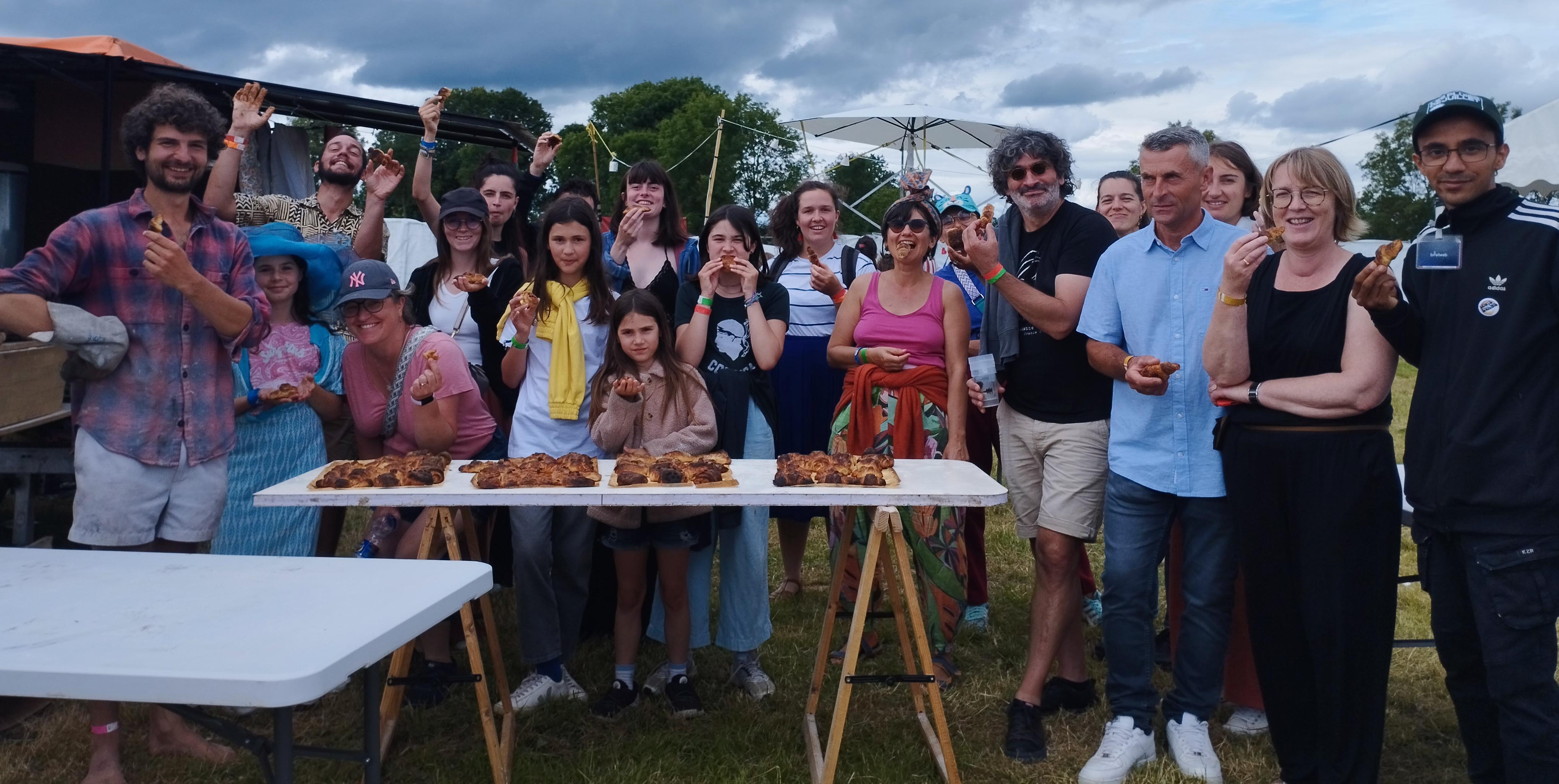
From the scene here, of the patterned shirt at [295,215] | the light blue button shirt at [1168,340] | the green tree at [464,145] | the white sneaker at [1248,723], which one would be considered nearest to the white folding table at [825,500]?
the light blue button shirt at [1168,340]

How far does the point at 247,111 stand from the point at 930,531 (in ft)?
10.9

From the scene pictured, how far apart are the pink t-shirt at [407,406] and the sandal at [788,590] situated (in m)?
2.02

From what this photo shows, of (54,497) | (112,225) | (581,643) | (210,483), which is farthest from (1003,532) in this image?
(54,497)

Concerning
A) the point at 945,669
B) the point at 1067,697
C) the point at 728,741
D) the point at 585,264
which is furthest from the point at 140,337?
the point at 1067,697

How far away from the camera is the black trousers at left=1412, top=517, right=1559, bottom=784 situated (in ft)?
8.49

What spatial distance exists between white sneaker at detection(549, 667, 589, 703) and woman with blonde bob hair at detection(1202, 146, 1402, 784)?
2.58 meters

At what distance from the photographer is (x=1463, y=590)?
2.78 meters

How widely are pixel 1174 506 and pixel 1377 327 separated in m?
0.94

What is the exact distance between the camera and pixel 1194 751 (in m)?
3.49

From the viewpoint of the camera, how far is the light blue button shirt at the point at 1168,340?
338 centimetres

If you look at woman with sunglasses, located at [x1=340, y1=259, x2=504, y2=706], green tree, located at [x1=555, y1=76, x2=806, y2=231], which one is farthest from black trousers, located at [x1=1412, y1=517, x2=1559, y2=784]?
green tree, located at [x1=555, y1=76, x2=806, y2=231]

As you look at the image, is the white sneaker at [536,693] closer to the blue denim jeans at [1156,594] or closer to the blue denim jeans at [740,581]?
the blue denim jeans at [740,581]

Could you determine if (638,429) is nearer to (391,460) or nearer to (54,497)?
(391,460)

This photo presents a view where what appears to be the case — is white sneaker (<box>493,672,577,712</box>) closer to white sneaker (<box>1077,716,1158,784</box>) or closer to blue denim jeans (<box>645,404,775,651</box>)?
blue denim jeans (<box>645,404,775,651</box>)
